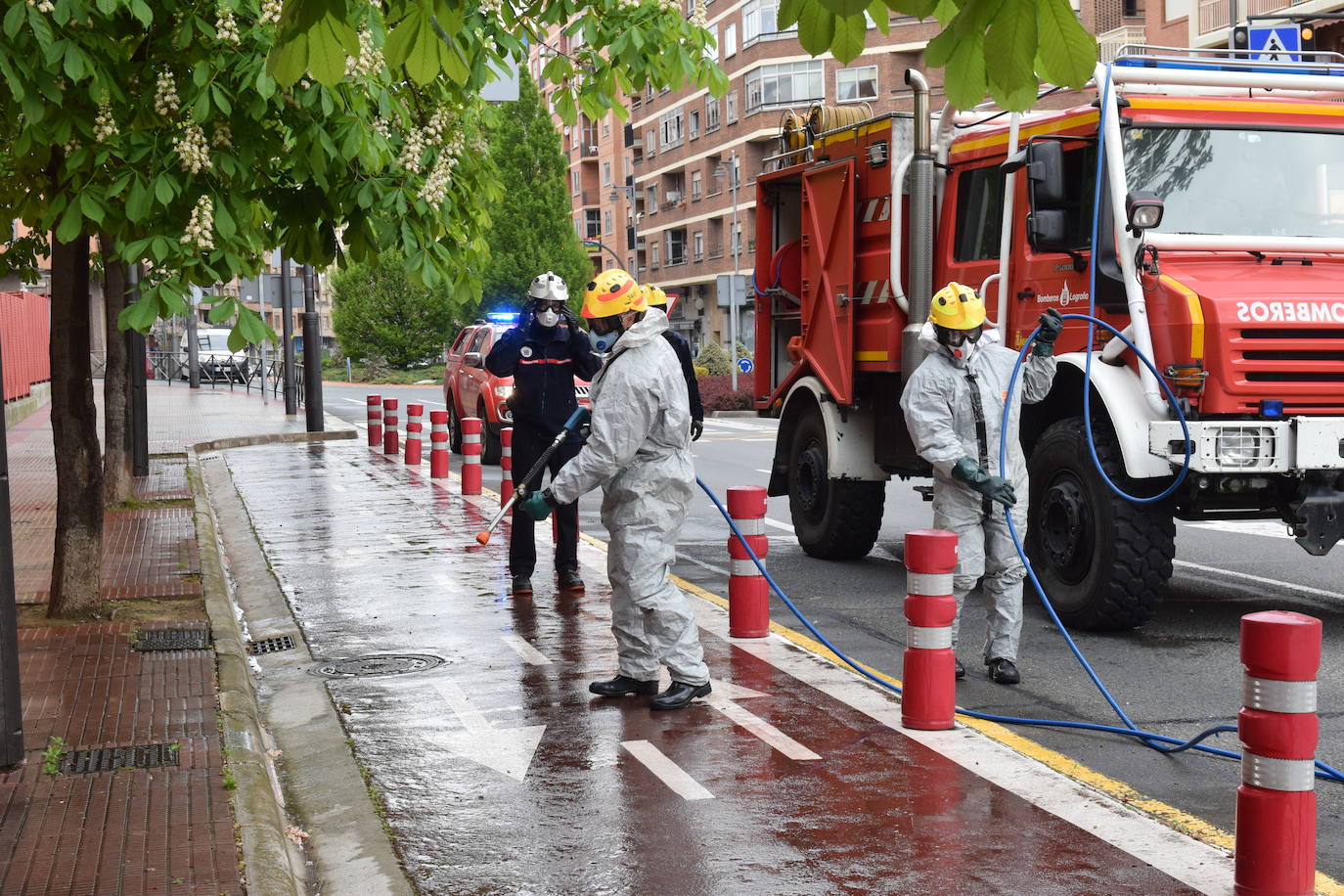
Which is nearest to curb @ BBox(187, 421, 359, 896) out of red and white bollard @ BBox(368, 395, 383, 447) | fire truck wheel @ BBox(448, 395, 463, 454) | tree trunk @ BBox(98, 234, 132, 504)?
tree trunk @ BBox(98, 234, 132, 504)

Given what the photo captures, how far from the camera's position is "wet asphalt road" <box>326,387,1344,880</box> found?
19.2ft

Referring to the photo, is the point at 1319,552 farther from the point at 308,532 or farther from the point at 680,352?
the point at 308,532

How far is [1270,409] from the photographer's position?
7.98 meters

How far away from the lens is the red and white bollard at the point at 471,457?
51.1ft

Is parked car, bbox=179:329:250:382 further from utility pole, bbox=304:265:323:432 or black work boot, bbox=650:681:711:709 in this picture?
black work boot, bbox=650:681:711:709

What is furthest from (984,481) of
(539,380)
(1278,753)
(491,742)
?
(539,380)

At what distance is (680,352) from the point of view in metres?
10.5

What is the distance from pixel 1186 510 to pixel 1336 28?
15350 mm

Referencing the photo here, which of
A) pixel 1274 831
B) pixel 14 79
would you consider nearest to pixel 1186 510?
pixel 1274 831

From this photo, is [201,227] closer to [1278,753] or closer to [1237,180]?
[1278,753]

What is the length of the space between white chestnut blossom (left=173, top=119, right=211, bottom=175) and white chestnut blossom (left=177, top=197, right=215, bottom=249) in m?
0.14

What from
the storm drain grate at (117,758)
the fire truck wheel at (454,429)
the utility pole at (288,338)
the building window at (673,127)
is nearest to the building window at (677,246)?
the building window at (673,127)

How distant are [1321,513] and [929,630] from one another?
9.60ft

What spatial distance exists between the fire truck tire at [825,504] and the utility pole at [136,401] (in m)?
6.92
